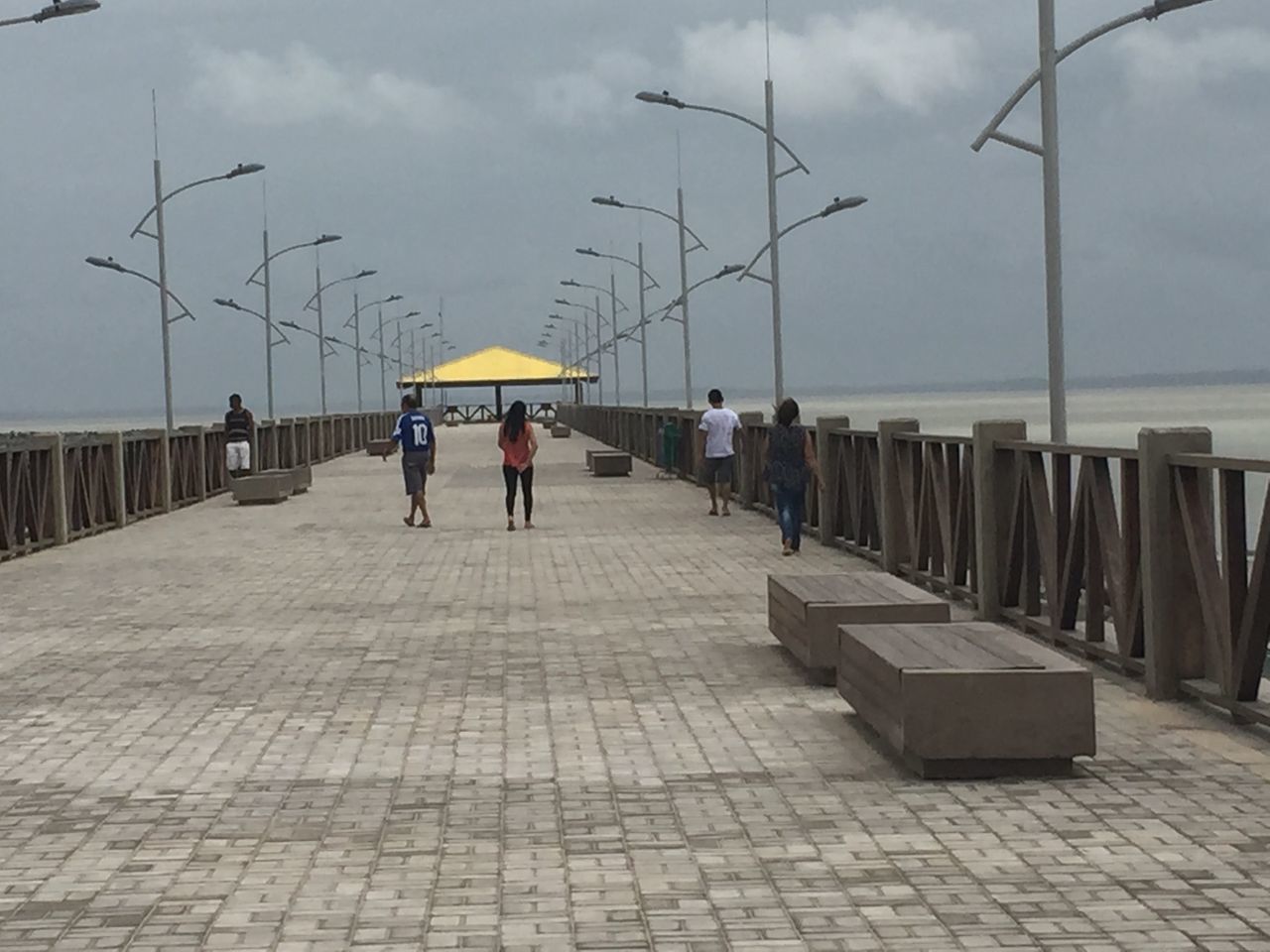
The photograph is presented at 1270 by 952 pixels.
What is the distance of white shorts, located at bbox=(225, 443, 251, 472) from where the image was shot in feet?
128

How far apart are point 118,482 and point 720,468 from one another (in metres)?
8.58

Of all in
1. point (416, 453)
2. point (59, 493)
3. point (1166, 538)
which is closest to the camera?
point (1166, 538)

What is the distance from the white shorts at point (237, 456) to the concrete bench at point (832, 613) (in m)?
27.8

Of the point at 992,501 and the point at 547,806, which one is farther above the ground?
the point at 992,501

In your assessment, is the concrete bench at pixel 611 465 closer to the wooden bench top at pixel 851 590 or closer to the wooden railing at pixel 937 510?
the wooden railing at pixel 937 510

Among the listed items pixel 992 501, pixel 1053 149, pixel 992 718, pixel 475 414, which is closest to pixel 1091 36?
pixel 1053 149

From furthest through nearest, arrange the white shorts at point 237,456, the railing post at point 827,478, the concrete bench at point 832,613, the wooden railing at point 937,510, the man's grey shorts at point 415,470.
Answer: the white shorts at point 237,456
the man's grey shorts at point 415,470
the railing post at point 827,478
the wooden railing at point 937,510
the concrete bench at point 832,613

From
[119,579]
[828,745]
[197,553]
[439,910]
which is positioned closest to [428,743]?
[828,745]

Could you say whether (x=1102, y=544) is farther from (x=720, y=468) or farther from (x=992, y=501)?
(x=720, y=468)

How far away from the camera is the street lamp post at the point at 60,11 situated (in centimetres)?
2405

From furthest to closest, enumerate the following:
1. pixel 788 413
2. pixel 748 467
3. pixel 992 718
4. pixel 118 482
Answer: pixel 748 467
pixel 118 482
pixel 788 413
pixel 992 718

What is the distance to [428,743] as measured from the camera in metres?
9.84

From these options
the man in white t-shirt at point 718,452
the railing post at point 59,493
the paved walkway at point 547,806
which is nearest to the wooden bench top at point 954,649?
the paved walkway at point 547,806

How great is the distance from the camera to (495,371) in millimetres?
162625
